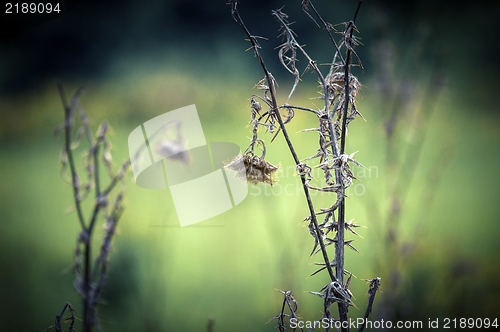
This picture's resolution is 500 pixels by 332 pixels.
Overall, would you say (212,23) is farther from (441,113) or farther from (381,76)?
(441,113)

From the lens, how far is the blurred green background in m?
1.82

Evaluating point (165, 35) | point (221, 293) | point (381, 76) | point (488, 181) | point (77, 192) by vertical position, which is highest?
point (165, 35)

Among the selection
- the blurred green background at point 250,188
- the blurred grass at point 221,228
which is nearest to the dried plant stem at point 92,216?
the blurred green background at point 250,188

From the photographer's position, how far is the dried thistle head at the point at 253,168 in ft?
3.09

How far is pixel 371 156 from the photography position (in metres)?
2.54

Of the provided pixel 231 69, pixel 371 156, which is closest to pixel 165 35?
pixel 231 69

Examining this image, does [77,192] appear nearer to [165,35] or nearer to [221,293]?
[221,293]

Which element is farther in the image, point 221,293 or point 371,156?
point 371,156

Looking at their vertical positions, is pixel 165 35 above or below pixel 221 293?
above

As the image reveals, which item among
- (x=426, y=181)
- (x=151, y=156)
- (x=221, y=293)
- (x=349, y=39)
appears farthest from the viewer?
(x=426, y=181)

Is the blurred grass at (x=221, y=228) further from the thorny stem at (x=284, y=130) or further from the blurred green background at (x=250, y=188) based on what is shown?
the thorny stem at (x=284, y=130)

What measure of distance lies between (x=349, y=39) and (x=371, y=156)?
1.89 meters

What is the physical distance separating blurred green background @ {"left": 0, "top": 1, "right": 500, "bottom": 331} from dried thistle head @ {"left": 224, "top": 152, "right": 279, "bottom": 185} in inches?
23.1

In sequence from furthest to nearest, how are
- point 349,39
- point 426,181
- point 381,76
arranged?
point 426,181 → point 381,76 → point 349,39
